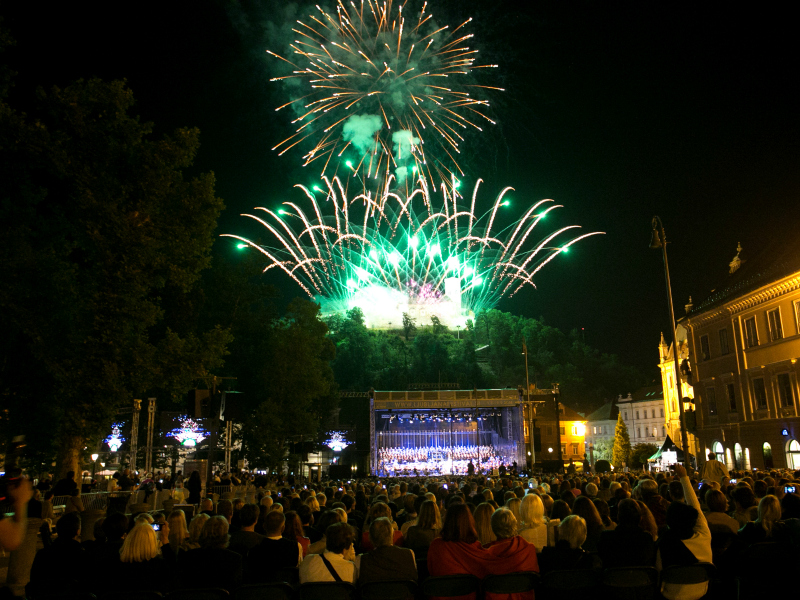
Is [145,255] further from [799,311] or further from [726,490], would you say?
[799,311]

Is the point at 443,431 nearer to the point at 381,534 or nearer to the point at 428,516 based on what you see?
the point at 428,516

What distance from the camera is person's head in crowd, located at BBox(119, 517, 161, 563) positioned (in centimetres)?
521

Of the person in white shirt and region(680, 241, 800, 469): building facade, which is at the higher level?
region(680, 241, 800, 469): building facade

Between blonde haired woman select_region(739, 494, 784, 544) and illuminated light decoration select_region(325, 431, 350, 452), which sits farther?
illuminated light decoration select_region(325, 431, 350, 452)

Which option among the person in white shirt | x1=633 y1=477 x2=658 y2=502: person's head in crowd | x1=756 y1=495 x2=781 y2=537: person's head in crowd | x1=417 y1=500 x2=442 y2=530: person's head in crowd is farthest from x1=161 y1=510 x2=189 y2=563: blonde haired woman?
x1=756 y1=495 x2=781 y2=537: person's head in crowd

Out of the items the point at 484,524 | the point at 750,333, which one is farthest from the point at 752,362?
the point at 484,524

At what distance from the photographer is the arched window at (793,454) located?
89.2 feet

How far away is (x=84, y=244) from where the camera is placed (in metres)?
19.1

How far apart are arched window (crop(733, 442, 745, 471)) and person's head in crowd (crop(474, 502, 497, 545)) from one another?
31.5 metres

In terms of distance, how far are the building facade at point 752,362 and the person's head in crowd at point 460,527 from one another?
88.6 feet

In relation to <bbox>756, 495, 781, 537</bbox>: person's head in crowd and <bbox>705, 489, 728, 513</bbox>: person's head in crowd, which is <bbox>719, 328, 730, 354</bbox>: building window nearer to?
<bbox>705, 489, 728, 513</bbox>: person's head in crowd

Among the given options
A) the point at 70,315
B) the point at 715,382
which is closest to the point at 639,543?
the point at 70,315

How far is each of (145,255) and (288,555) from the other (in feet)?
49.9

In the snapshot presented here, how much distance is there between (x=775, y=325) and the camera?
28875 mm
